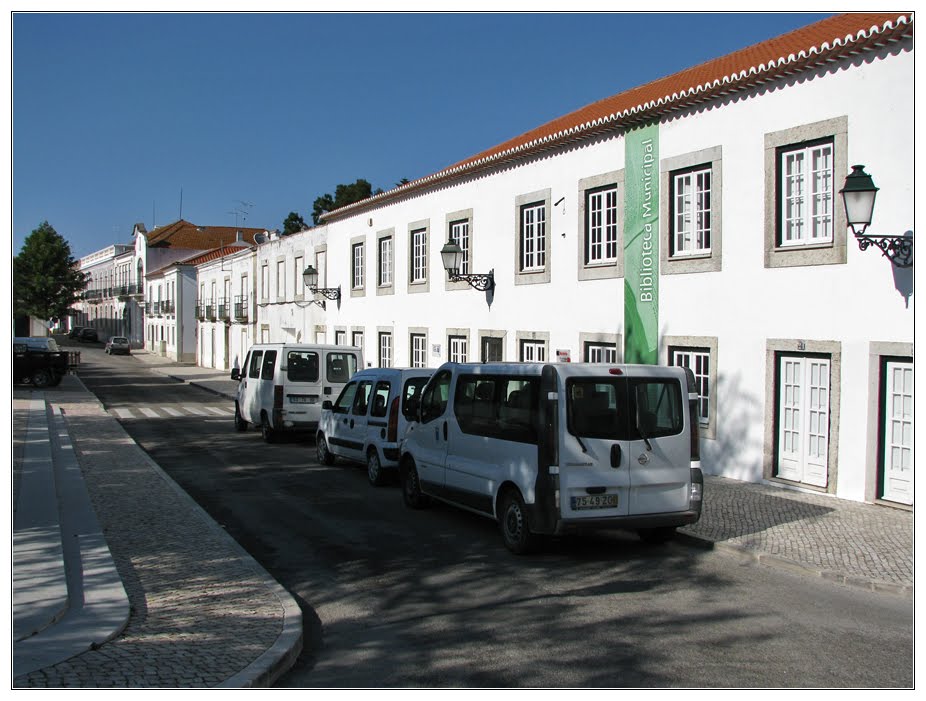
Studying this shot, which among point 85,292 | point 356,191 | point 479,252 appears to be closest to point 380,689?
point 479,252

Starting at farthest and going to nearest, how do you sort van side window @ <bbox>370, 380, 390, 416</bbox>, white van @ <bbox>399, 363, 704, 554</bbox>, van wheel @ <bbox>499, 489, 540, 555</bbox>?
van side window @ <bbox>370, 380, 390, 416</bbox> → van wheel @ <bbox>499, 489, 540, 555</bbox> → white van @ <bbox>399, 363, 704, 554</bbox>

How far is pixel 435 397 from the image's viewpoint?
423 inches

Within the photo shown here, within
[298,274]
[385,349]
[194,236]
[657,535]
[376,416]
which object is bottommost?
[657,535]

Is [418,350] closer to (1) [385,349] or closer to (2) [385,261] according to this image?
(1) [385,349]

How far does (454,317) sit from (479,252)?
6.42 feet

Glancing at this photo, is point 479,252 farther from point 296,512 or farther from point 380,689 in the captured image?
point 380,689

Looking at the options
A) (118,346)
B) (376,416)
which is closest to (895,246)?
(376,416)

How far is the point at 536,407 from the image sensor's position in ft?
28.1

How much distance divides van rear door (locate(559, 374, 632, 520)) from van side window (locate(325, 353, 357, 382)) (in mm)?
9918

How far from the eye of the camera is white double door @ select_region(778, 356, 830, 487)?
1173 cm

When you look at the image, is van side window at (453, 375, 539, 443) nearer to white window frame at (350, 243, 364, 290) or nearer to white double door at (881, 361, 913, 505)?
white double door at (881, 361, 913, 505)

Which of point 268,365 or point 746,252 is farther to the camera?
point 268,365

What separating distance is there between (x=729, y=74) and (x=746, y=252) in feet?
9.25

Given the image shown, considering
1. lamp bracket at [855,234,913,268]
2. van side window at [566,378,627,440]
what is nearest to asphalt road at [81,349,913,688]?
van side window at [566,378,627,440]
